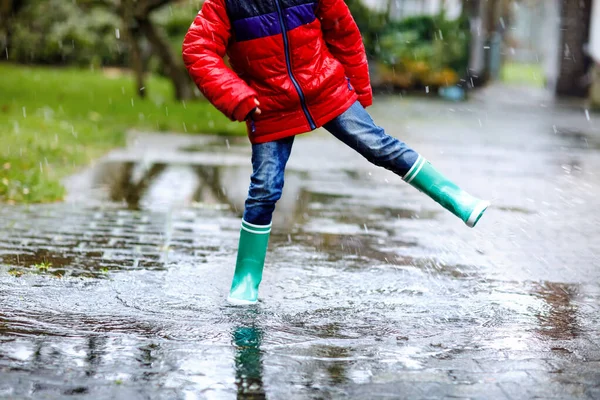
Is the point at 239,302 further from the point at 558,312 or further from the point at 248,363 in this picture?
the point at 558,312

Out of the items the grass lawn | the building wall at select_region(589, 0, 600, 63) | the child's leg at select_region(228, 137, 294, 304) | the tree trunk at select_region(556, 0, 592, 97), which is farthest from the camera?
the tree trunk at select_region(556, 0, 592, 97)

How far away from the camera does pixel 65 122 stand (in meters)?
14.3

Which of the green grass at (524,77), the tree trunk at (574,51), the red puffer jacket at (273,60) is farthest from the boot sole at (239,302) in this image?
the green grass at (524,77)

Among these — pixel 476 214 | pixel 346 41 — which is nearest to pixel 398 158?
pixel 476 214

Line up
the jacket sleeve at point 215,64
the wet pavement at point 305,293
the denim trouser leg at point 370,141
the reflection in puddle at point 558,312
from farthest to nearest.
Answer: the denim trouser leg at point 370,141 < the jacket sleeve at point 215,64 < the reflection in puddle at point 558,312 < the wet pavement at point 305,293

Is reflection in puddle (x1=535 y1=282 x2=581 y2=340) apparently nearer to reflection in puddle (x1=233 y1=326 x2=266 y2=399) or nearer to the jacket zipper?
reflection in puddle (x1=233 y1=326 x2=266 y2=399)

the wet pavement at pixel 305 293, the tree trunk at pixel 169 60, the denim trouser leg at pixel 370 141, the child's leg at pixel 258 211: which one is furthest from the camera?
the tree trunk at pixel 169 60

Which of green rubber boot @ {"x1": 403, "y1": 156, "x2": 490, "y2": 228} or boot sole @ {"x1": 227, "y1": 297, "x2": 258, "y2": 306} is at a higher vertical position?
green rubber boot @ {"x1": 403, "y1": 156, "x2": 490, "y2": 228}

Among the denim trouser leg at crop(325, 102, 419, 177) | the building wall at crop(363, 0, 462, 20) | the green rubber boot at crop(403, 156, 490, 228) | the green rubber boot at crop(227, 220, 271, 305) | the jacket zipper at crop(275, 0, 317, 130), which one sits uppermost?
the jacket zipper at crop(275, 0, 317, 130)

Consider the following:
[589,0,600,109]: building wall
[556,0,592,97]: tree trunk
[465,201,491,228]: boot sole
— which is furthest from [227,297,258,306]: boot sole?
→ [556,0,592,97]: tree trunk

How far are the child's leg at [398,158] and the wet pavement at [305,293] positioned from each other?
1.48 ft

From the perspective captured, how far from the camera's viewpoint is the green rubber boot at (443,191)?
5062 mm

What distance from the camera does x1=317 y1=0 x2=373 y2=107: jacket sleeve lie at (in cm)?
497

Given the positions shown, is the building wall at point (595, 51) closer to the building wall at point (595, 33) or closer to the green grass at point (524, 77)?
the building wall at point (595, 33)
